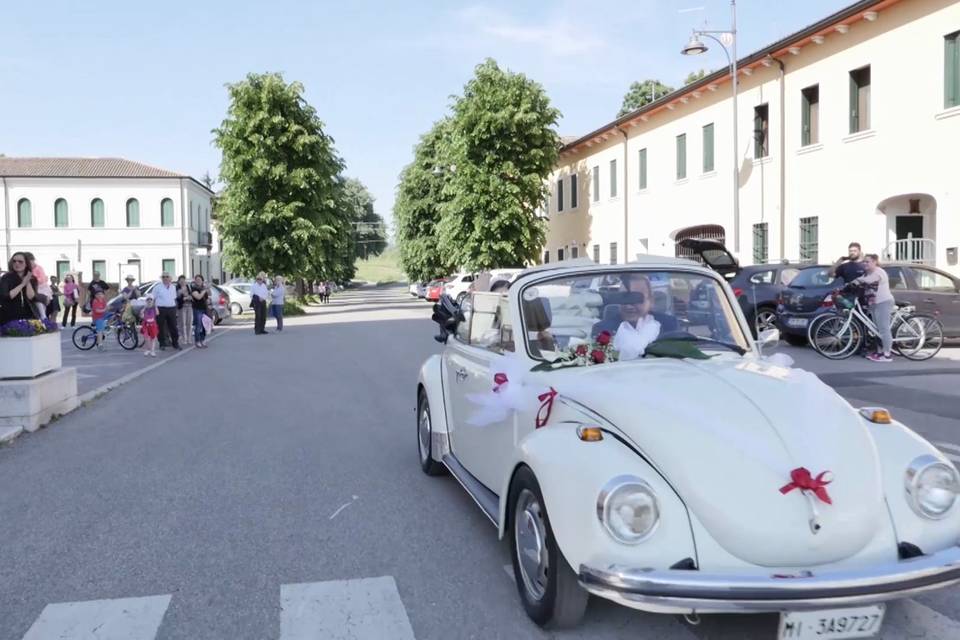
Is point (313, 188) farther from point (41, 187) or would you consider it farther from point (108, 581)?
point (108, 581)

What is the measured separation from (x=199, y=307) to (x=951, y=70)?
18429 mm

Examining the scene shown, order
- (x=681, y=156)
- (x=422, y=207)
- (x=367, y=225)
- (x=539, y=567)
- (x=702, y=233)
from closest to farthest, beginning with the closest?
(x=539, y=567) < (x=702, y=233) < (x=681, y=156) < (x=422, y=207) < (x=367, y=225)

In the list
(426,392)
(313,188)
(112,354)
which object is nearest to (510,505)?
(426,392)

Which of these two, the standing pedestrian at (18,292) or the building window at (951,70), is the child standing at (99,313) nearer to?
the standing pedestrian at (18,292)

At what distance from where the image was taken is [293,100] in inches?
1706

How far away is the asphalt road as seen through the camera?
407cm

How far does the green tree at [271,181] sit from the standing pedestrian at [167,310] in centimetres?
2179

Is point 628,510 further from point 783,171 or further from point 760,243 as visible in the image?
point 760,243

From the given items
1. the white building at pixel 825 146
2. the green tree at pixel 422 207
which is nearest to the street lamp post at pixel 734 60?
the white building at pixel 825 146

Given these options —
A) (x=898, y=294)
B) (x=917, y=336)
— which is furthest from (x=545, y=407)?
(x=898, y=294)

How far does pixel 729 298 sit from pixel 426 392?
252cm

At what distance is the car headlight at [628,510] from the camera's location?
3.41 meters

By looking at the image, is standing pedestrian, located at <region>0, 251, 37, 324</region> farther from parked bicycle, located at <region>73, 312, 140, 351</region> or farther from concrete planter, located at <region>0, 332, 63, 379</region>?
parked bicycle, located at <region>73, 312, 140, 351</region>

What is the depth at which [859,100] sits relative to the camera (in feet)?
77.8
